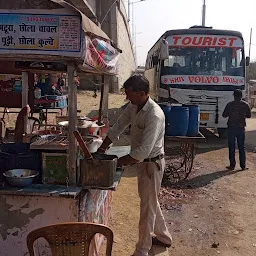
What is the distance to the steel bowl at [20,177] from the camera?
3.61 metres

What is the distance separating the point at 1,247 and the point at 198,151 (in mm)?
7868

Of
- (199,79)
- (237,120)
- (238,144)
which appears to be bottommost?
(238,144)

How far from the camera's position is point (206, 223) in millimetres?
5812

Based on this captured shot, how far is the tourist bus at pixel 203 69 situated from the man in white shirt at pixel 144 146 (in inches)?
278

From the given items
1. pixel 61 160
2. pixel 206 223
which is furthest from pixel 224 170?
pixel 61 160

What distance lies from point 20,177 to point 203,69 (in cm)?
884

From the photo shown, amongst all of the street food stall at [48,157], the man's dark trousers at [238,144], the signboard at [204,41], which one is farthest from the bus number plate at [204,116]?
the street food stall at [48,157]

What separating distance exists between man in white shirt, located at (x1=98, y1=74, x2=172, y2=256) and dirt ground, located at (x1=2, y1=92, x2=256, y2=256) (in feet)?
2.17

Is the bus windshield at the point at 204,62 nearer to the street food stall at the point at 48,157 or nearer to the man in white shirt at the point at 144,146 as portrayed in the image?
the man in white shirt at the point at 144,146

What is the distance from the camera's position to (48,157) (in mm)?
3801

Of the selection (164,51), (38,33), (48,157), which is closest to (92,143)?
(48,157)

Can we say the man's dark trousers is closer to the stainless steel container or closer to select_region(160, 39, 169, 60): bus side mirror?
select_region(160, 39, 169, 60): bus side mirror

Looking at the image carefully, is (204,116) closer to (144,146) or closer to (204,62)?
(204,62)

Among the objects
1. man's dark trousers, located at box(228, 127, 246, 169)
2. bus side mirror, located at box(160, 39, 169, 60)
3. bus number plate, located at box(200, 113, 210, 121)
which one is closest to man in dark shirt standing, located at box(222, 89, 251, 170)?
man's dark trousers, located at box(228, 127, 246, 169)
